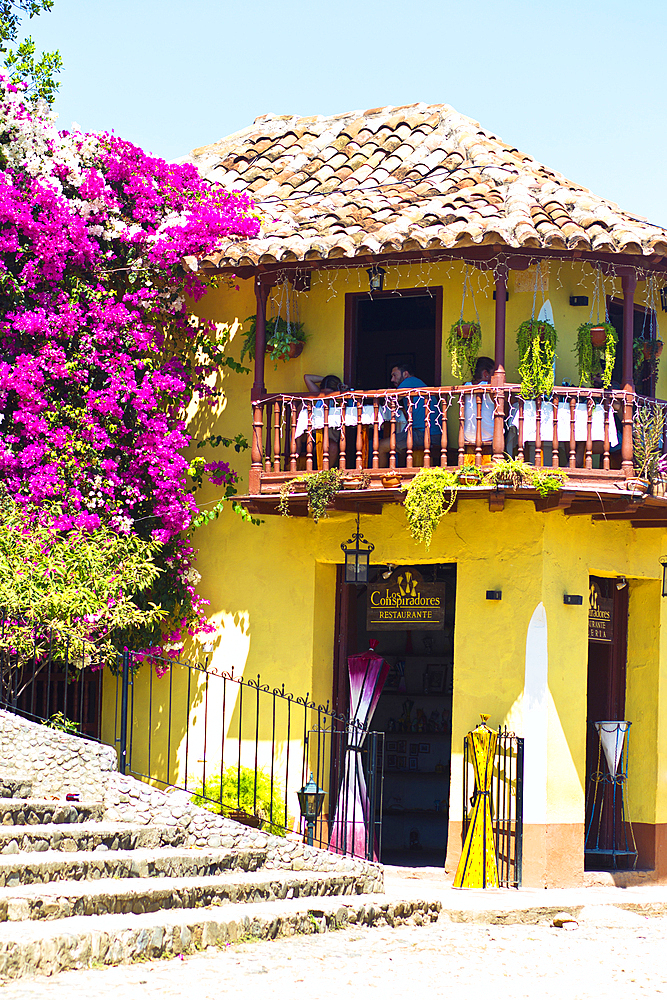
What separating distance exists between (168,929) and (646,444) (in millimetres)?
6959

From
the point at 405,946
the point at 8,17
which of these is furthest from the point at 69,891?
the point at 8,17

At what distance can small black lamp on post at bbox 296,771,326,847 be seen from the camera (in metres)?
11.5

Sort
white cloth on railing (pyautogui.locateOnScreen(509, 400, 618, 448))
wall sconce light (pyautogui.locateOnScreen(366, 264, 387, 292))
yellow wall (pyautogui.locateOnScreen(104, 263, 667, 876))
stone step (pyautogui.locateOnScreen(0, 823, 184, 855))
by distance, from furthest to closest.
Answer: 1. wall sconce light (pyautogui.locateOnScreen(366, 264, 387, 292))
2. yellow wall (pyautogui.locateOnScreen(104, 263, 667, 876))
3. white cloth on railing (pyautogui.locateOnScreen(509, 400, 618, 448))
4. stone step (pyautogui.locateOnScreen(0, 823, 184, 855))

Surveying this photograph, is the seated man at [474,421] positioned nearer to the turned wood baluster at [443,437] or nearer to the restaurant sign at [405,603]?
the turned wood baluster at [443,437]

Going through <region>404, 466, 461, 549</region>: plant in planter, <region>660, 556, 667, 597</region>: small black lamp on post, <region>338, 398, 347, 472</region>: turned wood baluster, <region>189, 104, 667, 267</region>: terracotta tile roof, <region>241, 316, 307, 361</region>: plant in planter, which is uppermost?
<region>189, 104, 667, 267</region>: terracotta tile roof

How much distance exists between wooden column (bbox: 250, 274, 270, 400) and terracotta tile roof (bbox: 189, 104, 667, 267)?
1.28 feet

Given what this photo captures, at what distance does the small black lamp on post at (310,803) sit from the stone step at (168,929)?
1.38 meters

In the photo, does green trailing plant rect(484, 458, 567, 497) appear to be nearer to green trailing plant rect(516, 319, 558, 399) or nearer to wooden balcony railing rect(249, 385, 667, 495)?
wooden balcony railing rect(249, 385, 667, 495)

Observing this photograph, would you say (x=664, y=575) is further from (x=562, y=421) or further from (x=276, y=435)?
(x=276, y=435)

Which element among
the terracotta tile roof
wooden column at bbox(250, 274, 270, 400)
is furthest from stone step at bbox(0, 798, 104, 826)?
the terracotta tile roof

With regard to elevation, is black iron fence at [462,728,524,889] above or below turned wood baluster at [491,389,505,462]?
below

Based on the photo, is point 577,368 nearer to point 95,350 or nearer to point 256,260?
point 256,260

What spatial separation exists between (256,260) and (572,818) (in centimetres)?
655

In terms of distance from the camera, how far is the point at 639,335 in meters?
14.1
